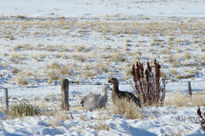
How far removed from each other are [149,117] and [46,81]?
11958 millimetres

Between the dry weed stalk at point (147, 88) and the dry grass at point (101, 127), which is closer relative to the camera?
the dry grass at point (101, 127)

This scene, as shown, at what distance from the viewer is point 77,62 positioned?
890 inches

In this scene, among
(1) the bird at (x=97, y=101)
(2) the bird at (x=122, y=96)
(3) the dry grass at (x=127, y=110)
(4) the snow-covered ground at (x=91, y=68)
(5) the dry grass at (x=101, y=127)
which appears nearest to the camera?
(5) the dry grass at (x=101, y=127)

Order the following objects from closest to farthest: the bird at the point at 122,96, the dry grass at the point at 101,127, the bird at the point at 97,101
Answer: the dry grass at the point at 101,127, the bird at the point at 97,101, the bird at the point at 122,96

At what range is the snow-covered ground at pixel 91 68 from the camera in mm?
5945

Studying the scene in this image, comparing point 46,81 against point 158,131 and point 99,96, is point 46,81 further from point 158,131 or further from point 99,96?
point 158,131

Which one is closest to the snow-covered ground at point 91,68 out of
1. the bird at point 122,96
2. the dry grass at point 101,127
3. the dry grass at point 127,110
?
the dry grass at point 101,127

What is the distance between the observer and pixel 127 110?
6906mm

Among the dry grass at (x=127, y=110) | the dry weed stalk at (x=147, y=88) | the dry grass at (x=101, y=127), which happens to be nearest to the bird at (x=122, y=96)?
the dry grass at (x=127, y=110)

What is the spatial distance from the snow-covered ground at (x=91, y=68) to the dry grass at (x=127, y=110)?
17 cm

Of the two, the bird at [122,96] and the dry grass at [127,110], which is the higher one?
the bird at [122,96]

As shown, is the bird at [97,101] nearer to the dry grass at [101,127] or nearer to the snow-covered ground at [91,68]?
the snow-covered ground at [91,68]

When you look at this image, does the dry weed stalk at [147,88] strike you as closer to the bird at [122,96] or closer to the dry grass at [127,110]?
the bird at [122,96]

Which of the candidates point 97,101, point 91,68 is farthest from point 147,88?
point 91,68
